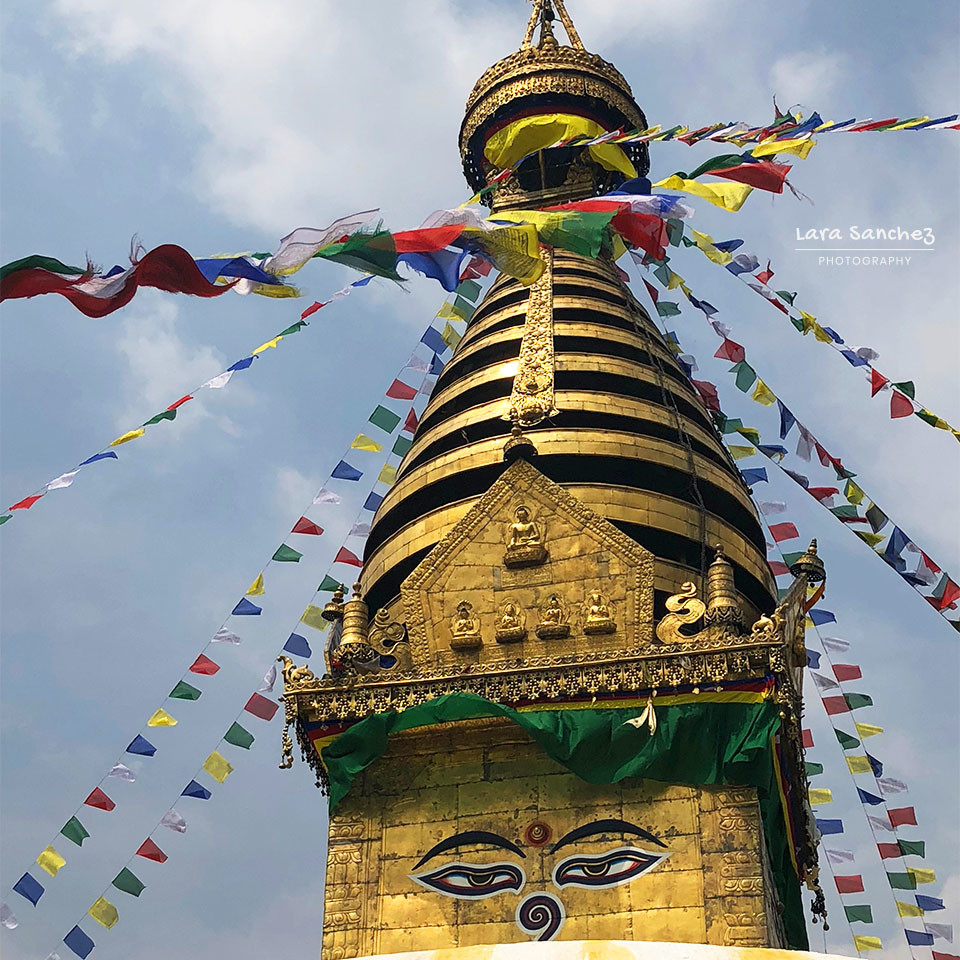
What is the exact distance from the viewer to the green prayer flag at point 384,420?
18.4 meters

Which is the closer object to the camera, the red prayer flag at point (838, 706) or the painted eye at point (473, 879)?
the painted eye at point (473, 879)

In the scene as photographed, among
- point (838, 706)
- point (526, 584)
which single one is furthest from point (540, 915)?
point (838, 706)

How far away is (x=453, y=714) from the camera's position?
1392 cm

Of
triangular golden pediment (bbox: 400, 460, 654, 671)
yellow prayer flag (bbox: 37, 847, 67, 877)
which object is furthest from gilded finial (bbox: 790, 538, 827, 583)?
yellow prayer flag (bbox: 37, 847, 67, 877)

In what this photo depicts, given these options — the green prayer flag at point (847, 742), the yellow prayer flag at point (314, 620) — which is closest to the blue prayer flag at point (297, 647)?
the yellow prayer flag at point (314, 620)

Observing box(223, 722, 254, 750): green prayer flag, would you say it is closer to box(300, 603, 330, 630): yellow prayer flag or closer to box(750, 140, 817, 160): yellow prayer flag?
box(300, 603, 330, 630): yellow prayer flag

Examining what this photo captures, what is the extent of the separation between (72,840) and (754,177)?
29.7 ft

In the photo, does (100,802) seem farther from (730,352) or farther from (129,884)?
(730,352)

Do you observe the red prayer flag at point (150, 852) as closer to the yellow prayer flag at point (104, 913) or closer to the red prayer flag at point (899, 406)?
the yellow prayer flag at point (104, 913)

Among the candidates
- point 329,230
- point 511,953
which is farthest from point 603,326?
point 511,953

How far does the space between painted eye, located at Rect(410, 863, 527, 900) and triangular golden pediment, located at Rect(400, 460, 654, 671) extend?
6.22 feet

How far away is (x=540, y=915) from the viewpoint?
13078 mm

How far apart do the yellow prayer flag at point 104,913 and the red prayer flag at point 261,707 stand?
236 centimetres

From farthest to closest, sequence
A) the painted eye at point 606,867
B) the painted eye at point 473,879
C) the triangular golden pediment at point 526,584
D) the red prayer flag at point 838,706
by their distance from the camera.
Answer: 1. the red prayer flag at point 838,706
2. the triangular golden pediment at point 526,584
3. the painted eye at point 473,879
4. the painted eye at point 606,867
